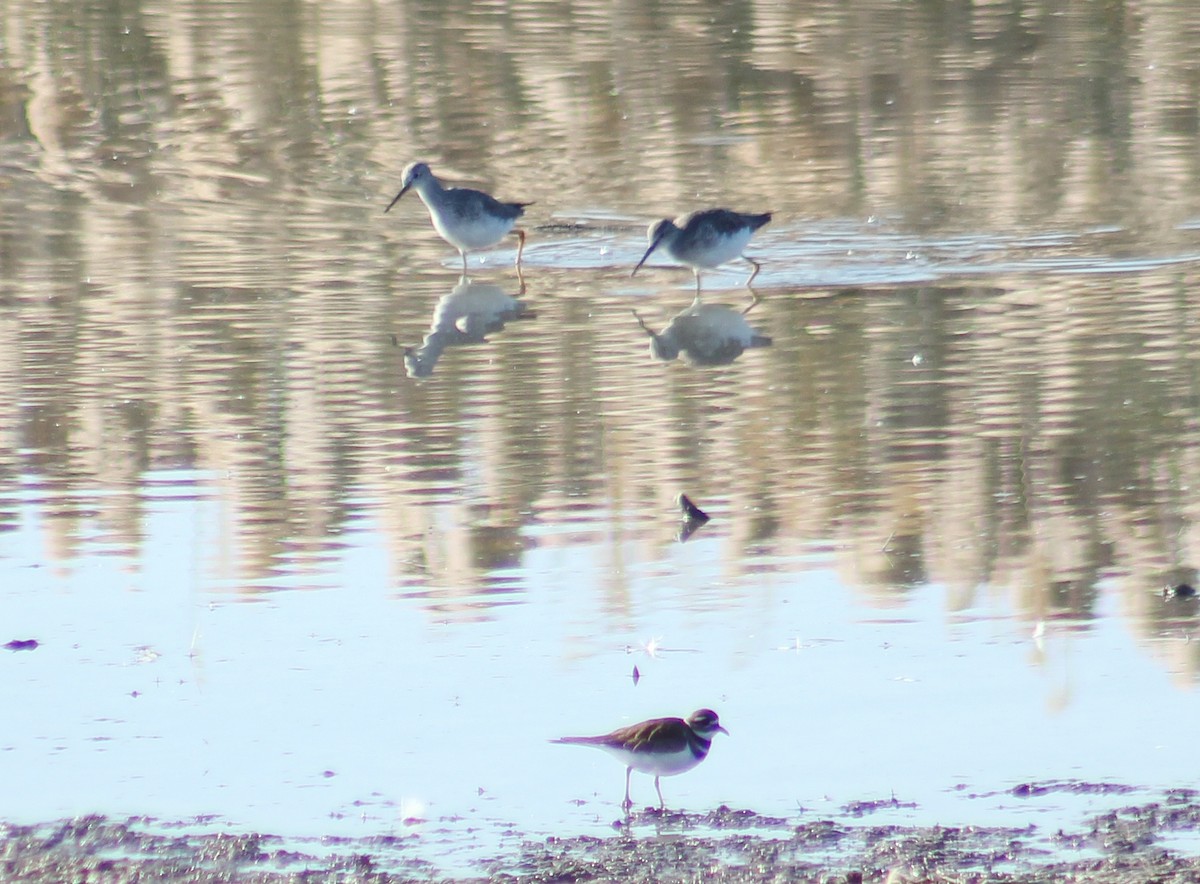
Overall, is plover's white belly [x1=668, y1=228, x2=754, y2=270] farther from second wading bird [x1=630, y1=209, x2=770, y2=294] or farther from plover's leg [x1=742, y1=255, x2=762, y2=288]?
plover's leg [x1=742, y1=255, x2=762, y2=288]

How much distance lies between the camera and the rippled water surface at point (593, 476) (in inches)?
243

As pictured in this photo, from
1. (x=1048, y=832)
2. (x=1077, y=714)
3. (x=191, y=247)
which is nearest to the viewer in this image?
(x=1048, y=832)

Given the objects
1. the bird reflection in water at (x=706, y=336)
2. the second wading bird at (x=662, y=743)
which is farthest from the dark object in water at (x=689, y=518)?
the bird reflection in water at (x=706, y=336)

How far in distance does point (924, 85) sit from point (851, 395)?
1185 cm

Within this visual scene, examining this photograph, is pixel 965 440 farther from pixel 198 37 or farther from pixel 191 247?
pixel 198 37

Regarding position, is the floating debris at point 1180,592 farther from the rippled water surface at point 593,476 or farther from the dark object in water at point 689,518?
the dark object in water at point 689,518

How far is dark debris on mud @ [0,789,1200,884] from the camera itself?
5.06m

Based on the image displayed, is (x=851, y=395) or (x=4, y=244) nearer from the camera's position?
(x=851, y=395)

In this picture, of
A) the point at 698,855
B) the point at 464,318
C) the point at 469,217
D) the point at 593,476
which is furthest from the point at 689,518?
the point at 469,217

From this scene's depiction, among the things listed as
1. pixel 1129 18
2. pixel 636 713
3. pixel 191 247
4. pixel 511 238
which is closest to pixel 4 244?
pixel 191 247

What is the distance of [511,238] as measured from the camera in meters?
15.6

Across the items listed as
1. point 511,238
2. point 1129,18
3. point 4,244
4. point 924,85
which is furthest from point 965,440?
point 1129,18

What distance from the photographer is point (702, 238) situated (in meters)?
13.1

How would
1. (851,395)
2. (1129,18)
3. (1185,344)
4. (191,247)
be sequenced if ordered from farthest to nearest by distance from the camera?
(1129,18) < (191,247) < (1185,344) < (851,395)
